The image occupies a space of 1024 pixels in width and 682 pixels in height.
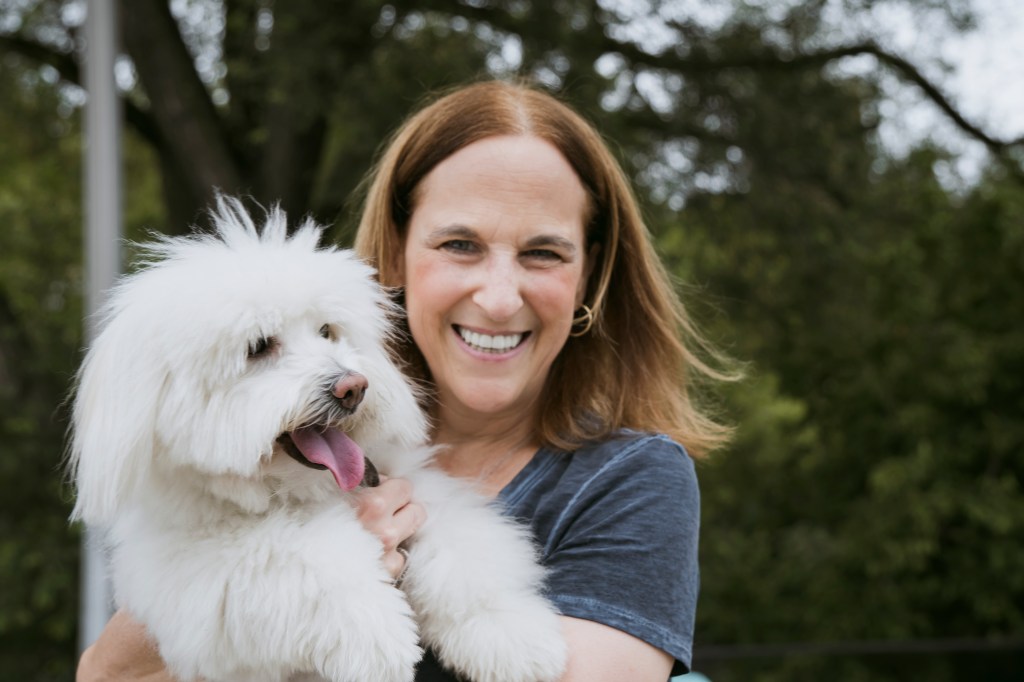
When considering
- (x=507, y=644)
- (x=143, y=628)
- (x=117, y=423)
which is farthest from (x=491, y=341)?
(x=143, y=628)

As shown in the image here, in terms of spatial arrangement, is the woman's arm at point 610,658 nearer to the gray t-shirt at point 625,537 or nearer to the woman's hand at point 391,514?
the gray t-shirt at point 625,537

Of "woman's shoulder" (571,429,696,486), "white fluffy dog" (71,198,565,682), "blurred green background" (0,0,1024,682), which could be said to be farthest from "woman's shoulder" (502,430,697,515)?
"blurred green background" (0,0,1024,682)

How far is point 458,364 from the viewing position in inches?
86.9

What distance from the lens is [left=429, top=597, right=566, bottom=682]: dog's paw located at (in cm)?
187

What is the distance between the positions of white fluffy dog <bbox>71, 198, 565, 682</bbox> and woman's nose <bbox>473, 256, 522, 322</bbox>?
9.1 inches

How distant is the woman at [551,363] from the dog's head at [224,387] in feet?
0.69

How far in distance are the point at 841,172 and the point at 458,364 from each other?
6026 mm

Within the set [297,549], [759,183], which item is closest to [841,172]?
[759,183]

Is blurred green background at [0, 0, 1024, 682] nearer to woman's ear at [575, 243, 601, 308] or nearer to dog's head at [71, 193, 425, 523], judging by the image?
woman's ear at [575, 243, 601, 308]

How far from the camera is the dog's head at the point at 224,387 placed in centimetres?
189

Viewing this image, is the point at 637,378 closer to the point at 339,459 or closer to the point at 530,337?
the point at 530,337

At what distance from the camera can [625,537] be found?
1958 mm

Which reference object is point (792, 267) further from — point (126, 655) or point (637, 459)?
point (126, 655)

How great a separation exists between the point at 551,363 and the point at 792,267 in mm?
5554
